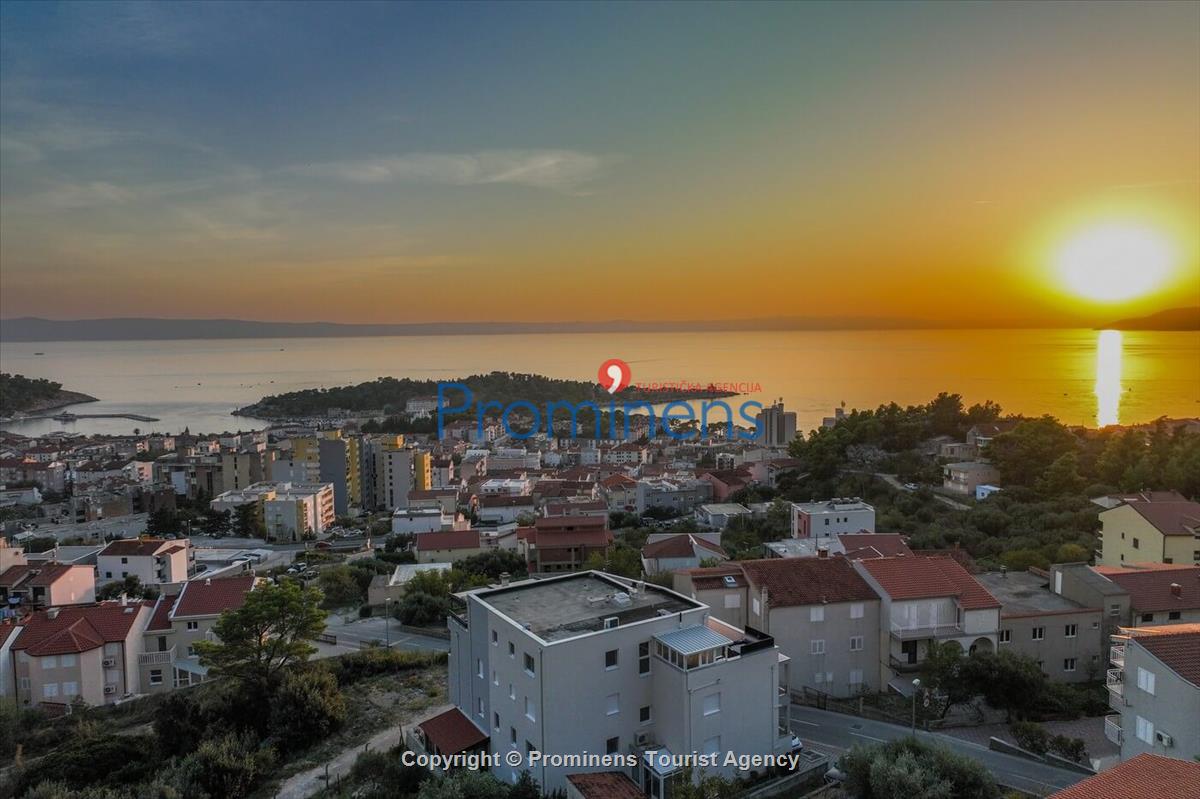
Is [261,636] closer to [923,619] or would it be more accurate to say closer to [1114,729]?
[923,619]

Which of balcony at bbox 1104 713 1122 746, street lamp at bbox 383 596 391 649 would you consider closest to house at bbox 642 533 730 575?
street lamp at bbox 383 596 391 649

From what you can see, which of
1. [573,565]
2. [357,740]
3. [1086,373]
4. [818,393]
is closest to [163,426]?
[818,393]

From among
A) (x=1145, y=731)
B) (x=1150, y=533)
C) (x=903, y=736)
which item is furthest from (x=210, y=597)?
(x=1150, y=533)

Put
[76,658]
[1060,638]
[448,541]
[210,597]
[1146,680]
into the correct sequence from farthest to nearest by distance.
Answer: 1. [448,541]
2. [210,597]
3. [76,658]
4. [1060,638]
5. [1146,680]

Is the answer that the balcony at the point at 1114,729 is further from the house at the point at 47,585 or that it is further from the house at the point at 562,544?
the house at the point at 47,585

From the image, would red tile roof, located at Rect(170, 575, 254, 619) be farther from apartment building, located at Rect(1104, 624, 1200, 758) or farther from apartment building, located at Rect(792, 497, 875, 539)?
apartment building, located at Rect(792, 497, 875, 539)

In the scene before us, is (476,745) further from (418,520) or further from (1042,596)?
(418,520)
